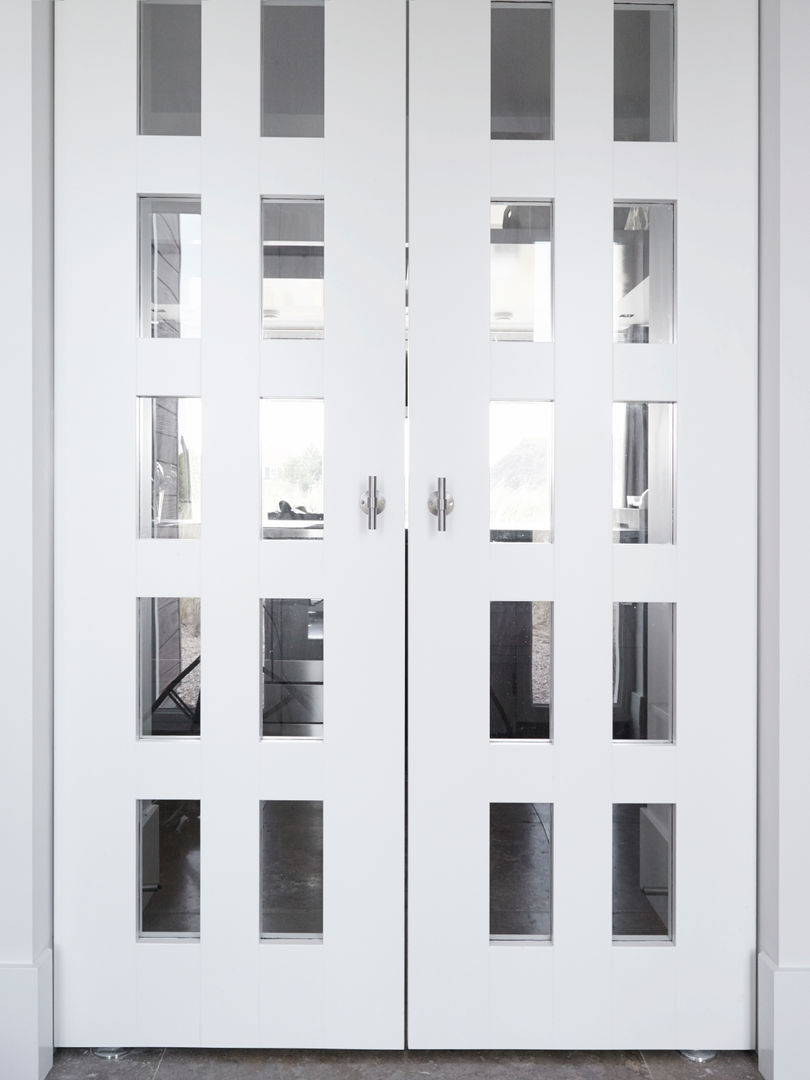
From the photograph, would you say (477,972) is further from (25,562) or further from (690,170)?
(690,170)

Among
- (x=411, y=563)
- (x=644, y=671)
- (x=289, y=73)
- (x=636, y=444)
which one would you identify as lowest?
(x=644, y=671)

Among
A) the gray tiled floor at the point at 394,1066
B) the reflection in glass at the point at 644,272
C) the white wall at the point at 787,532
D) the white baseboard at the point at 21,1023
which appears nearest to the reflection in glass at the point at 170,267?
the reflection in glass at the point at 644,272

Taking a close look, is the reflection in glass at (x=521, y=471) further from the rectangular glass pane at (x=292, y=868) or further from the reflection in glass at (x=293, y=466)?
the rectangular glass pane at (x=292, y=868)

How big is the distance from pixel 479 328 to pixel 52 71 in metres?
1.06

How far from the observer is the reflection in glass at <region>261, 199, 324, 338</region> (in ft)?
6.35

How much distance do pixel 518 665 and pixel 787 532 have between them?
62cm

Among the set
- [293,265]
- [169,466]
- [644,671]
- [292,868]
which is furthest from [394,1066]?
[293,265]

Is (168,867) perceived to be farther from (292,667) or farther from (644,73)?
(644,73)

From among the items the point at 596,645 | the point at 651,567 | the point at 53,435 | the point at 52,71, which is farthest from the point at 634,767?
the point at 52,71

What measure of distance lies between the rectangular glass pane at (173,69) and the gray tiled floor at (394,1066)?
6.47 ft

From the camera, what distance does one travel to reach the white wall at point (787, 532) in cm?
186

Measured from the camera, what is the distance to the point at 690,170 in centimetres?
194

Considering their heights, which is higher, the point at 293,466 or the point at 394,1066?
the point at 293,466

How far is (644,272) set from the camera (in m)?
1.96
